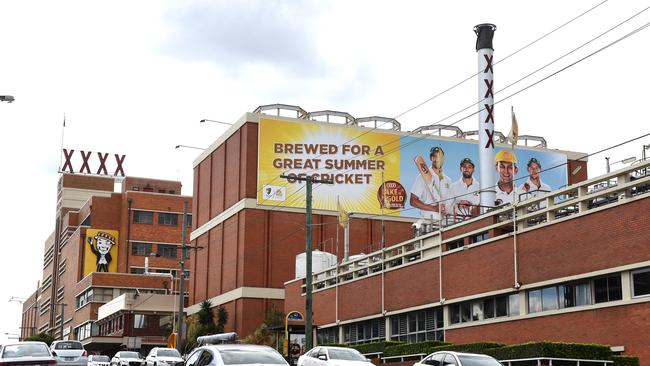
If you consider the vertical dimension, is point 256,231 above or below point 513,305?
above

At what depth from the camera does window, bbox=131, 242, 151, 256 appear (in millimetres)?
114750

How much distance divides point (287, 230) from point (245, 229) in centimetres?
369

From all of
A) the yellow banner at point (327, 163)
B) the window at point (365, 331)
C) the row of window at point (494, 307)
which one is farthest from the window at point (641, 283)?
the yellow banner at point (327, 163)

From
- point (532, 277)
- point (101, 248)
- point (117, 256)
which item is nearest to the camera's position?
point (532, 277)

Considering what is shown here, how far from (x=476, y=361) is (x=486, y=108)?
39.3 m

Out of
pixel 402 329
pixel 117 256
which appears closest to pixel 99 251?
pixel 117 256

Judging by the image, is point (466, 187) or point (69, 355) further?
point (466, 187)

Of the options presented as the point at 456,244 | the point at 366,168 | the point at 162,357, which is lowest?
the point at 162,357

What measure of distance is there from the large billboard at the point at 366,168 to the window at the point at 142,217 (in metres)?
46.5

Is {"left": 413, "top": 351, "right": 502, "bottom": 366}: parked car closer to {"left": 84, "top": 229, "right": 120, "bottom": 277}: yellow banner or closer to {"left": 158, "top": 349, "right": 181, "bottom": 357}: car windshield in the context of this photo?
{"left": 158, "top": 349, "right": 181, "bottom": 357}: car windshield

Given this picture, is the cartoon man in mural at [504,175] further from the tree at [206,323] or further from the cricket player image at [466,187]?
the tree at [206,323]

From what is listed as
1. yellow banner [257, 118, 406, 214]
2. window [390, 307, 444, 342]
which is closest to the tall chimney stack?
window [390, 307, 444, 342]

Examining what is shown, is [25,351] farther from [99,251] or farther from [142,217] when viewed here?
[99,251]

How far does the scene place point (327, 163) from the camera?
75500 mm
